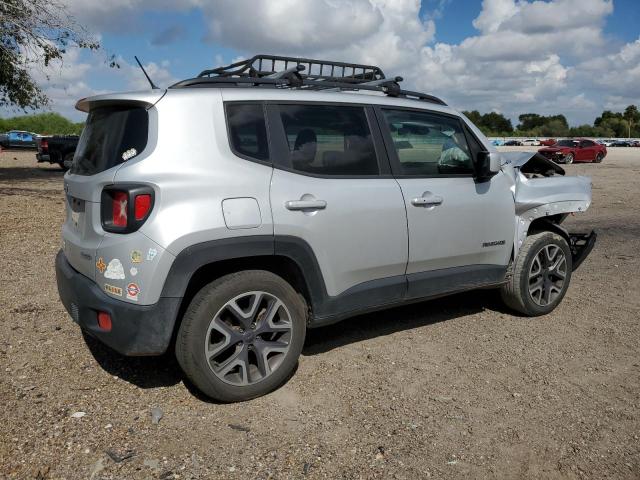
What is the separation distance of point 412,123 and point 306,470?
2581 millimetres

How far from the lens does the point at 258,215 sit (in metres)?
3.38

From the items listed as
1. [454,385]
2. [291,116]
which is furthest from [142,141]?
[454,385]

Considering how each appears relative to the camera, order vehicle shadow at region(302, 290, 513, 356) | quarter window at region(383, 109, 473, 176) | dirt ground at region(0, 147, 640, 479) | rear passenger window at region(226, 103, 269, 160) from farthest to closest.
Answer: vehicle shadow at region(302, 290, 513, 356)
quarter window at region(383, 109, 473, 176)
rear passenger window at region(226, 103, 269, 160)
dirt ground at region(0, 147, 640, 479)

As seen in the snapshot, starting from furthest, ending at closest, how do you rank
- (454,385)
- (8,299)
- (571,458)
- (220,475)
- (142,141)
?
(8,299) < (454,385) < (142,141) < (571,458) < (220,475)

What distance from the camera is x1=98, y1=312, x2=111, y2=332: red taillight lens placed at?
10.6 feet

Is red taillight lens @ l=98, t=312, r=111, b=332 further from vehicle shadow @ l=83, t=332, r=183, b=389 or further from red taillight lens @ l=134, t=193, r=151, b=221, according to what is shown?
vehicle shadow @ l=83, t=332, r=183, b=389

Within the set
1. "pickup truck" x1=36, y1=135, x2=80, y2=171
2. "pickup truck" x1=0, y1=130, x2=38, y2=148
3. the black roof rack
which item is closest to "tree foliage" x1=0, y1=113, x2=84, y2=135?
"pickup truck" x1=0, y1=130, x2=38, y2=148

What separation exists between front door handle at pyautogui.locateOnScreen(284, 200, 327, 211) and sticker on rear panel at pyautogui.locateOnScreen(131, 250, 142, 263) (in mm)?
889

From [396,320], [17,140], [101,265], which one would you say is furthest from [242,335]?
[17,140]

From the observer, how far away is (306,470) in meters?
2.87

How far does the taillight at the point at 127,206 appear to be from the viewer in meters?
3.11

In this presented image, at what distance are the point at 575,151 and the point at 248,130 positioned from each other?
3154 centimetres

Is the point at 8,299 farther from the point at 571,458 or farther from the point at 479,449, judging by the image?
the point at 571,458

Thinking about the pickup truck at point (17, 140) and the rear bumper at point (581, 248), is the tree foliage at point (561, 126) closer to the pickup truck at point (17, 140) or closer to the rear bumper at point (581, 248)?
the pickup truck at point (17, 140)
